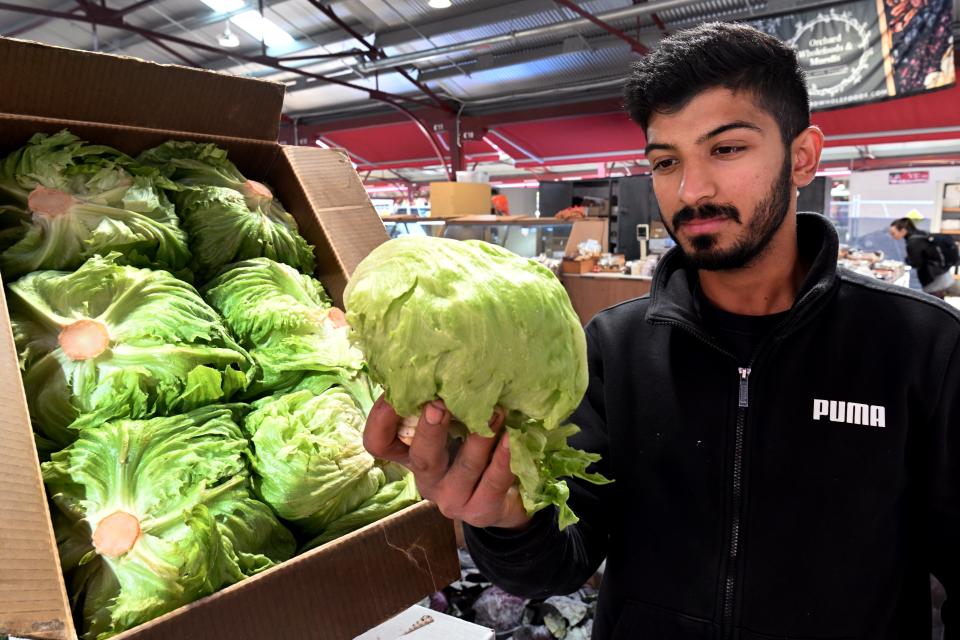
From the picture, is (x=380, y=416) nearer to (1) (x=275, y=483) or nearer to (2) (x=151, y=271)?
(1) (x=275, y=483)

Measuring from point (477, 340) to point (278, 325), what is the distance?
939mm

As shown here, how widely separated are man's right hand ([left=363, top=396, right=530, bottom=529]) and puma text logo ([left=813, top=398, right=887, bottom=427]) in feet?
2.90

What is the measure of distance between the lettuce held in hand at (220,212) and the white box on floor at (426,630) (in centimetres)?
122

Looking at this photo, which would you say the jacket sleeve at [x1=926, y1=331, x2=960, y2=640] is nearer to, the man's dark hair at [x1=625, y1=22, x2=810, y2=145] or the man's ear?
the man's ear

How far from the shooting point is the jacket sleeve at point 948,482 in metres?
1.46

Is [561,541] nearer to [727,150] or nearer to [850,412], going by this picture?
[850,412]

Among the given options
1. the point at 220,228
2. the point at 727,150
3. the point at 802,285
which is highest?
the point at 727,150

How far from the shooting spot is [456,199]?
721 centimetres

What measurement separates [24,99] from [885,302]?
2480 millimetres

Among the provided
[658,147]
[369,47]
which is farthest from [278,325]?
[369,47]

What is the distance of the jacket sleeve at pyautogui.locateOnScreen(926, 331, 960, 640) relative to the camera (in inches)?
57.6

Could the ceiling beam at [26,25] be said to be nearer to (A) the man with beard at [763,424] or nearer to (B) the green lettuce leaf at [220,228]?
(B) the green lettuce leaf at [220,228]

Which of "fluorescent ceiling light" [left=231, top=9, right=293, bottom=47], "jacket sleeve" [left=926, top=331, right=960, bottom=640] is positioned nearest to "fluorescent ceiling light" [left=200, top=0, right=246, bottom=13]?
"fluorescent ceiling light" [left=231, top=9, right=293, bottom=47]

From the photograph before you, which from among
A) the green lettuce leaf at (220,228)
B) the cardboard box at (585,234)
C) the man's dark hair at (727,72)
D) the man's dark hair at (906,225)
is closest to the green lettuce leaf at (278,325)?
the green lettuce leaf at (220,228)
